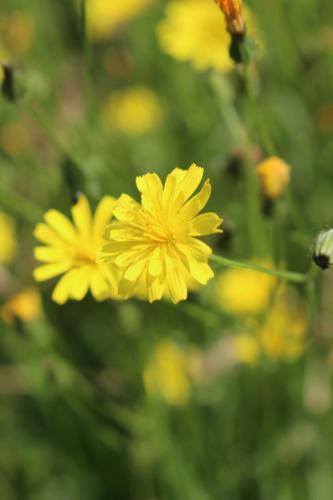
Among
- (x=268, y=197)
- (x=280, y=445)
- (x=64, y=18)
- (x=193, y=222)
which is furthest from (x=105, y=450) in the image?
(x=64, y=18)

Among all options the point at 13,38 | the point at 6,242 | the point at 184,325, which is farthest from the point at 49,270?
the point at 13,38

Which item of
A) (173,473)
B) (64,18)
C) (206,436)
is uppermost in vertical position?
(64,18)

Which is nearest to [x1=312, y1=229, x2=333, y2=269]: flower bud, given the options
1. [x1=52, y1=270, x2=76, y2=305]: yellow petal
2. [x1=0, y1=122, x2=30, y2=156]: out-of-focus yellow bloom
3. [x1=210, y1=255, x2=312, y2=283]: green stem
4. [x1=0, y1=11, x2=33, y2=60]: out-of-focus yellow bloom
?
[x1=210, y1=255, x2=312, y2=283]: green stem

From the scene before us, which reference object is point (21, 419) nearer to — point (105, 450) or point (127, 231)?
point (105, 450)

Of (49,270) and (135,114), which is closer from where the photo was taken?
(49,270)

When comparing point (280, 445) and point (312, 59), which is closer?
point (280, 445)

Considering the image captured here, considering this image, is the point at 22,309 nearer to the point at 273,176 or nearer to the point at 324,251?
the point at 273,176

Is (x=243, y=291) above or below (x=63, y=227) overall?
above

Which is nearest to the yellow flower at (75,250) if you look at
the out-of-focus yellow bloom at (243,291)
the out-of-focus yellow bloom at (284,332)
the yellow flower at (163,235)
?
the yellow flower at (163,235)
